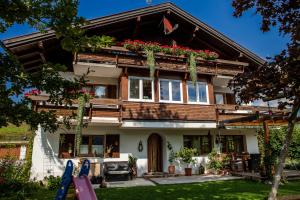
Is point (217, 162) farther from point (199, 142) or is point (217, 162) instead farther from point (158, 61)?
point (158, 61)

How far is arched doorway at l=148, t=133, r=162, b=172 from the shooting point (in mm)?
17031

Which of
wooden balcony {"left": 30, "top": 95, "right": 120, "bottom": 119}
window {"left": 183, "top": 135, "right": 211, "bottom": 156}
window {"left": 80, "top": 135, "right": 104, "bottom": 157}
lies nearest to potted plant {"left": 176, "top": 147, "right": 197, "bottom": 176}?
window {"left": 183, "top": 135, "right": 211, "bottom": 156}

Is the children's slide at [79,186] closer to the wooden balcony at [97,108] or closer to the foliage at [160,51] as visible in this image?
the wooden balcony at [97,108]

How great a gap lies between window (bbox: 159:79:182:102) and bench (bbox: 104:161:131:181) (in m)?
4.83

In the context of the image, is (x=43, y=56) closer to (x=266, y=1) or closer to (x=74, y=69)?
(x=74, y=69)

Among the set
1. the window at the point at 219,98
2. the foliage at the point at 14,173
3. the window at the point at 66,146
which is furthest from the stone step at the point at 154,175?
the window at the point at 219,98

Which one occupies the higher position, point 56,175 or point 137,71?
point 137,71

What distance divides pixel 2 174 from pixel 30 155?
1.81 m

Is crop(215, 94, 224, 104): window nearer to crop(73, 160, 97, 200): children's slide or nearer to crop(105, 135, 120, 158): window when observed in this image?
crop(105, 135, 120, 158): window

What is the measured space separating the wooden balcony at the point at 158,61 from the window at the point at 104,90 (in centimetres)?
209

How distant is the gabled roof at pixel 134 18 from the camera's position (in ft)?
46.1

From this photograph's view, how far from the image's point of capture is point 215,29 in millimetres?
19297

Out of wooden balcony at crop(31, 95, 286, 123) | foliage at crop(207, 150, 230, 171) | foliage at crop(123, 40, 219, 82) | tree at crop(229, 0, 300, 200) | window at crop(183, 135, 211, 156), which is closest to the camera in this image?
tree at crop(229, 0, 300, 200)

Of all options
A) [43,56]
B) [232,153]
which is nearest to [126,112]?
[43,56]
